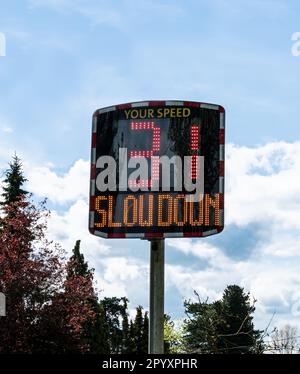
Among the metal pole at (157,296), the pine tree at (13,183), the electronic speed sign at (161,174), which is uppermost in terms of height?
the pine tree at (13,183)

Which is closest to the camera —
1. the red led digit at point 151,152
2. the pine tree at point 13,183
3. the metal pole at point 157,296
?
the red led digit at point 151,152

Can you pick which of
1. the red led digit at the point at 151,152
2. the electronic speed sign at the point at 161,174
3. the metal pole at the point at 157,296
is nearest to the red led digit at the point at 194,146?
the electronic speed sign at the point at 161,174

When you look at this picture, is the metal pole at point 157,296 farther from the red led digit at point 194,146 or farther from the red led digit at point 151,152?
the red led digit at point 194,146

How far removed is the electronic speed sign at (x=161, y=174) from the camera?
9609 millimetres

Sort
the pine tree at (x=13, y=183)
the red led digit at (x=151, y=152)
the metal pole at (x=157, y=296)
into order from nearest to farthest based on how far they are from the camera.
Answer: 1. the red led digit at (x=151, y=152)
2. the metal pole at (x=157, y=296)
3. the pine tree at (x=13, y=183)

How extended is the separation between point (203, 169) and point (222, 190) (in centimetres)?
35

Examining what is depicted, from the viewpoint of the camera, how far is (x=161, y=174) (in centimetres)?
960

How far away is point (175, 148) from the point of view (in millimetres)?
9656

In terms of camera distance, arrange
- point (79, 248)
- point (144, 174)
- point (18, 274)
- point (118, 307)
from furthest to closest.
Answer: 1. point (118, 307)
2. point (79, 248)
3. point (18, 274)
4. point (144, 174)

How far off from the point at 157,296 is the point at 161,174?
1627mm

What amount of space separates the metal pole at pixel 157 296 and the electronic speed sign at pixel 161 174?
47 centimetres
